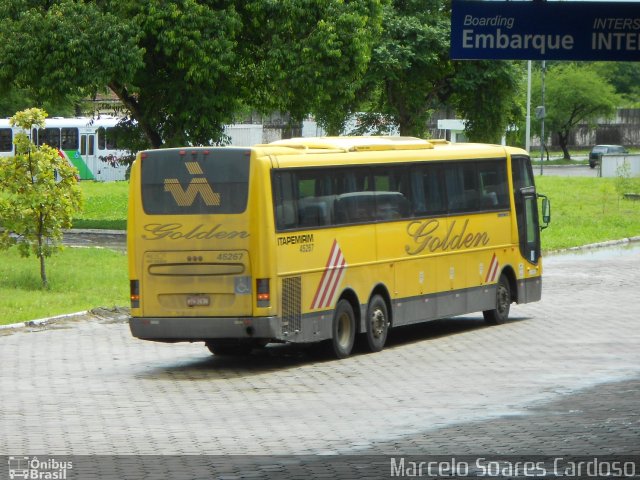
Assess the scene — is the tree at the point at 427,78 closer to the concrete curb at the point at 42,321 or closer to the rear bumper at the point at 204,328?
the concrete curb at the point at 42,321

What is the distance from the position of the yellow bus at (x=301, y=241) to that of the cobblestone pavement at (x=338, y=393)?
0.57 m

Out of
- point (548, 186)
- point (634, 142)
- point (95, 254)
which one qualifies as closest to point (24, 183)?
point (95, 254)

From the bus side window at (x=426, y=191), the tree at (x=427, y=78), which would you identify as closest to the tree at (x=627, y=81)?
the tree at (x=427, y=78)

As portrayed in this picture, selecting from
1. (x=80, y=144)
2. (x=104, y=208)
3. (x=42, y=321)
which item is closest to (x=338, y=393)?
(x=42, y=321)

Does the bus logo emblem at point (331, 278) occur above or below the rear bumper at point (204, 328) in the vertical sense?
above

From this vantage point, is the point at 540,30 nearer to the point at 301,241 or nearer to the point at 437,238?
the point at 301,241

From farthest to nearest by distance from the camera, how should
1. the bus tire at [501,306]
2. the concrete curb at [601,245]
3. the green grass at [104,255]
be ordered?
the concrete curb at [601,245] → the green grass at [104,255] → the bus tire at [501,306]

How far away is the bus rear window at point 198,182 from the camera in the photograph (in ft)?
58.2

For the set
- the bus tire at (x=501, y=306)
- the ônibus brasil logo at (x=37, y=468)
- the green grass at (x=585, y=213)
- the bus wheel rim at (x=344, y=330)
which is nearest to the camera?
the ônibus brasil logo at (x=37, y=468)

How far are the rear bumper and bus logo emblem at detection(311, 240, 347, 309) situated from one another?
112 cm

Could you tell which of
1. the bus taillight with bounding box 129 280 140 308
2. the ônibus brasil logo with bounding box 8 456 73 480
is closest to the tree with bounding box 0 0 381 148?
the bus taillight with bounding box 129 280 140 308

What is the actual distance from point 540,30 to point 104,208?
36.1 meters

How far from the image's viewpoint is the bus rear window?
1775cm

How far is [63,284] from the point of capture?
2683cm
